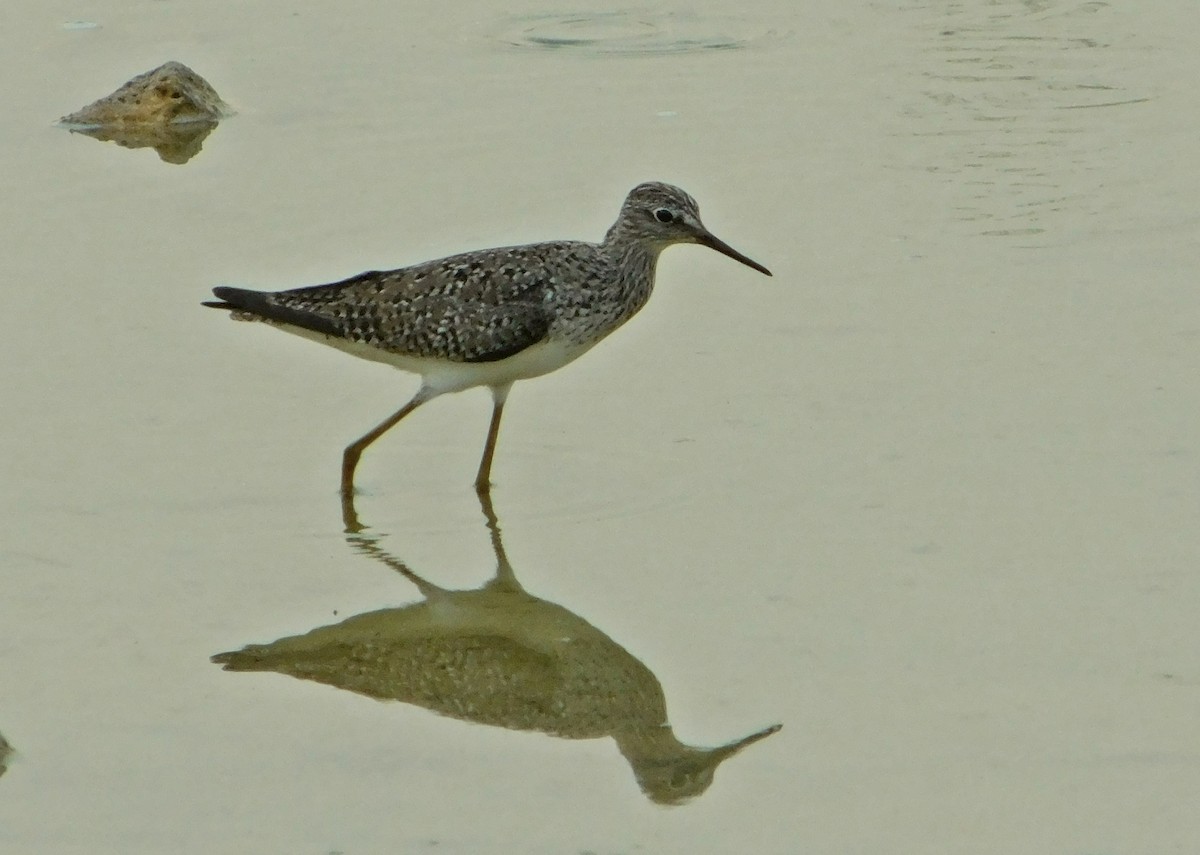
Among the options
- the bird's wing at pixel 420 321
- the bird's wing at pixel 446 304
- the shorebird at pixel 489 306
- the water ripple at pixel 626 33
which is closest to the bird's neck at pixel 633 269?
the shorebird at pixel 489 306

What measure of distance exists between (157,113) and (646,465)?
21.0 feet

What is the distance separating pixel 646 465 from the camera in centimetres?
959

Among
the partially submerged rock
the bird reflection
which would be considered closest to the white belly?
the bird reflection

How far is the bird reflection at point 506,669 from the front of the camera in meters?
7.31

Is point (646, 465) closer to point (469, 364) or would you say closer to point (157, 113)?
point (469, 364)

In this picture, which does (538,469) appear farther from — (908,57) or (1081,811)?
(908,57)

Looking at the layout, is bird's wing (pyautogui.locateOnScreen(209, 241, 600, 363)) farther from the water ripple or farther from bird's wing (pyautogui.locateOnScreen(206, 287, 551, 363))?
the water ripple

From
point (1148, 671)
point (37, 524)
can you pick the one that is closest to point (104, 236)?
point (37, 524)

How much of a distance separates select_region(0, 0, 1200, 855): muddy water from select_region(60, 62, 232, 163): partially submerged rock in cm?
31

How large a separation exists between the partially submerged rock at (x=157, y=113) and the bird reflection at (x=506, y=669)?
260 inches

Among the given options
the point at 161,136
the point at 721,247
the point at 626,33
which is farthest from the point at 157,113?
the point at 721,247

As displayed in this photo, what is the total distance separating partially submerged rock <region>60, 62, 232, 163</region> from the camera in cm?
1438

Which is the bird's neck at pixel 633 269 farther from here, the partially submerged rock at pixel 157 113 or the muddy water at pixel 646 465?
the partially submerged rock at pixel 157 113

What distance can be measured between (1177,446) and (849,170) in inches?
161
